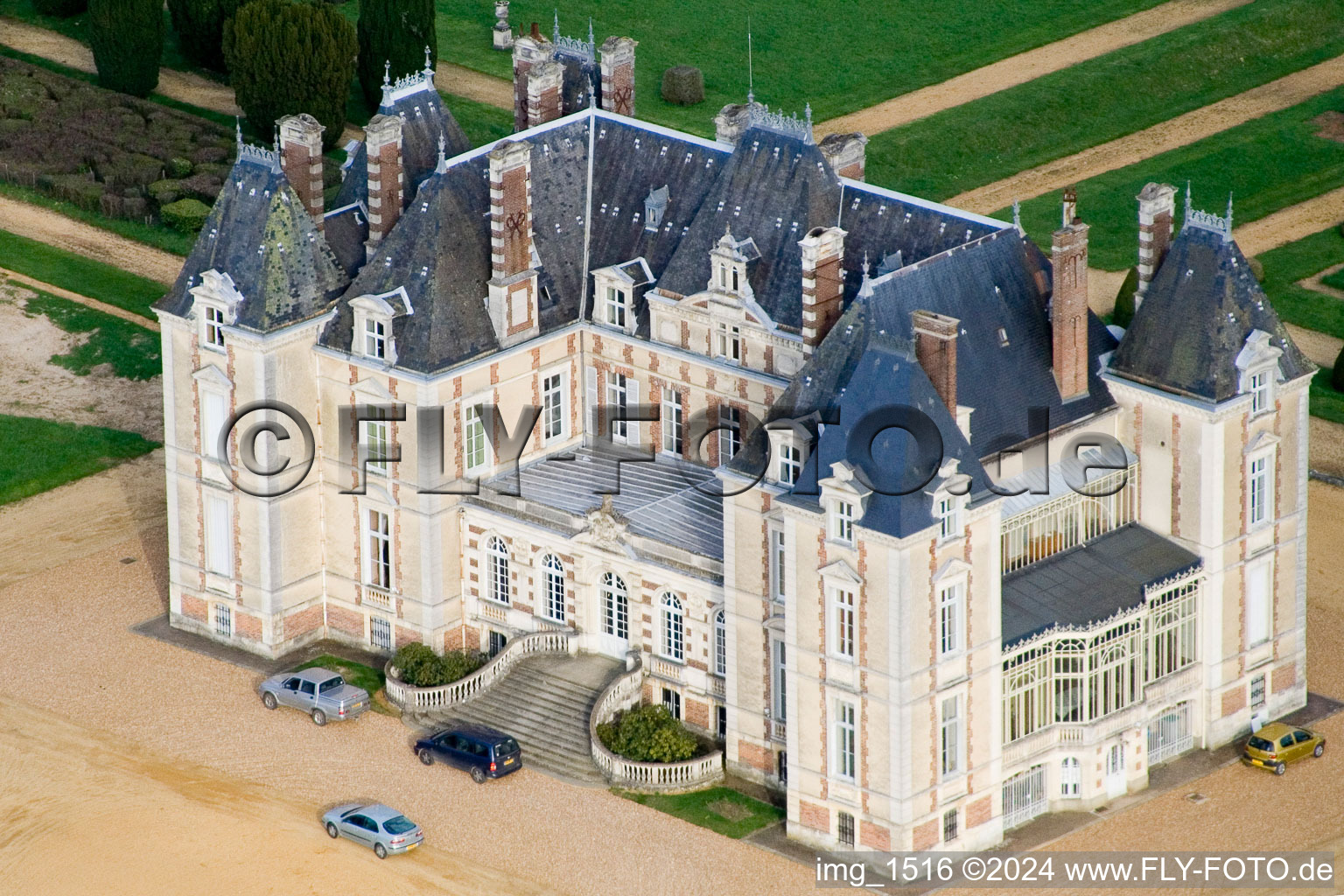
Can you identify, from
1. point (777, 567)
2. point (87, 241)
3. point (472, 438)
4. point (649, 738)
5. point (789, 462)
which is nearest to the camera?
point (789, 462)

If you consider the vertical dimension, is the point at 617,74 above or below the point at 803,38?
above

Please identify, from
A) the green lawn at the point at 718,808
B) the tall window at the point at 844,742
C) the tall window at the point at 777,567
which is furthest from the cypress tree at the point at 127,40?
the tall window at the point at 844,742

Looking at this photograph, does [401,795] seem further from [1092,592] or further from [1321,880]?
[1321,880]

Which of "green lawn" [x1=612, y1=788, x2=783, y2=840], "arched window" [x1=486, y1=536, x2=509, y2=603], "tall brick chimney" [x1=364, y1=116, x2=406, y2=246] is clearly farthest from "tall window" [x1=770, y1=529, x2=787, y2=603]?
"tall brick chimney" [x1=364, y1=116, x2=406, y2=246]

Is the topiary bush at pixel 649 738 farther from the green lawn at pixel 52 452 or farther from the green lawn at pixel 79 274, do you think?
the green lawn at pixel 79 274

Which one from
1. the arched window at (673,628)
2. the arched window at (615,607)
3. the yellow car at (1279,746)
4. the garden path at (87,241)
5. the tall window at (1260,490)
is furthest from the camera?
the garden path at (87,241)

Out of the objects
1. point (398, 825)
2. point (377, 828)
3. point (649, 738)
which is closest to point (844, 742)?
point (649, 738)

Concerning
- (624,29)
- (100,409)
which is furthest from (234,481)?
(624,29)

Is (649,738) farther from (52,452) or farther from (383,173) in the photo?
(52,452)
